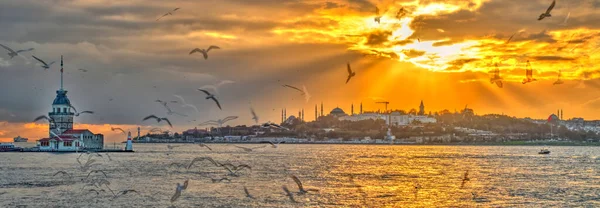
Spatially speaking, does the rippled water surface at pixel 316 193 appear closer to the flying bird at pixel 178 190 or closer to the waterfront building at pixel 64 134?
the flying bird at pixel 178 190

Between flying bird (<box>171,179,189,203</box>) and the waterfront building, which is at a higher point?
the waterfront building

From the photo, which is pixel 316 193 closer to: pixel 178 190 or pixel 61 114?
pixel 178 190

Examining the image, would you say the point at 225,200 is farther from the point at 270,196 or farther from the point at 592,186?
the point at 592,186

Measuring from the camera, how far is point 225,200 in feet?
164

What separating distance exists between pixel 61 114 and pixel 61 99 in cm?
283

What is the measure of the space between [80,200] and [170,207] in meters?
7.29

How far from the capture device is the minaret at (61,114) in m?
136

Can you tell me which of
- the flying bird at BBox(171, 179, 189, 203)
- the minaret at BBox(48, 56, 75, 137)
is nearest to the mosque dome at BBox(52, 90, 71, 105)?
the minaret at BBox(48, 56, 75, 137)

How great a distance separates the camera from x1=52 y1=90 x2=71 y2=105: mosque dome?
451 ft

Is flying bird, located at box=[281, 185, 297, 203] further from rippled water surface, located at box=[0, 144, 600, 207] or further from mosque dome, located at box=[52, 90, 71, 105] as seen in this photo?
mosque dome, located at box=[52, 90, 71, 105]

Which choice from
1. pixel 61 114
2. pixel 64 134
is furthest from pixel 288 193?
pixel 61 114

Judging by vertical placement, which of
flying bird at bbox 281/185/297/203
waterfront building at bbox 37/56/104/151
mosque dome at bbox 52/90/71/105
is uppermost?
mosque dome at bbox 52/90/71/105

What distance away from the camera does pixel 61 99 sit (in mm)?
137750

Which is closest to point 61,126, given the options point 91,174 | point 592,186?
point 91,174
